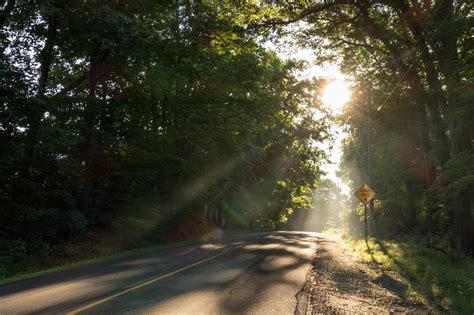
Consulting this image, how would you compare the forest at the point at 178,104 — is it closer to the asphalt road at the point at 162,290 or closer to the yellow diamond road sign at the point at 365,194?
the yellow diamond road sign at the point at 365,194

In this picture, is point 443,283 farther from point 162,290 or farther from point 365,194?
point 365,194

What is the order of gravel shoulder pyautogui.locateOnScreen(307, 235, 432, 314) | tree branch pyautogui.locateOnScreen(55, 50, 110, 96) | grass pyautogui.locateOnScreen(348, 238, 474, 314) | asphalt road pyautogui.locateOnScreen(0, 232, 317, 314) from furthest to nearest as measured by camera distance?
tree branch pyautogui.locateOnScreen(55, 50, 110, 96), grass pyautogui.locateOnScreen(348, 238, 474, 314), gravel shoulder pyautogui.locateOnScreen(307, 235, 432, 314), asphalt road pyautogui.locateOnScreen(0, 232, 317, 314)

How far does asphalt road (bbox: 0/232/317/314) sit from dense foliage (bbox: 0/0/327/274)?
5304 millimetres

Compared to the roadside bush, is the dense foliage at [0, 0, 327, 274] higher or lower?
higher

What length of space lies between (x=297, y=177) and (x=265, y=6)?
27870 millimetres

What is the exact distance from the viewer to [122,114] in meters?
22.8

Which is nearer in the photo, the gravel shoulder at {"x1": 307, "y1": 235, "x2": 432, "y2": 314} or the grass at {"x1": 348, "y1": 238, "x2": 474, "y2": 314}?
the gravel shoulder at {"x1": 307, "y1": 235, "x2": 432, "y2": 314}

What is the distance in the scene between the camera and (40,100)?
582 inches

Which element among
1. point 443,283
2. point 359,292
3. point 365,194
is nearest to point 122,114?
point 365,194

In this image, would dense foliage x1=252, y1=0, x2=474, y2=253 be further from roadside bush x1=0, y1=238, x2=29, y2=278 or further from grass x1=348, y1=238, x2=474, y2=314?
roadside bush x1=0, y1=238, x2=29, y2=278

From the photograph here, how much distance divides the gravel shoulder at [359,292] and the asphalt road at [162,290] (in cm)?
47

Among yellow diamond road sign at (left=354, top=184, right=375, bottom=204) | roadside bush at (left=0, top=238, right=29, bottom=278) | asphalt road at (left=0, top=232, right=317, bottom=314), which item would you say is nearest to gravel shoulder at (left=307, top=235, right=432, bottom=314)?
asphalt road at (left=0, top=232, right=317, bottom=314)

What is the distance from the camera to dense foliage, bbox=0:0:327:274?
1591cm

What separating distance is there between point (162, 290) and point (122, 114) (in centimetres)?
1584
